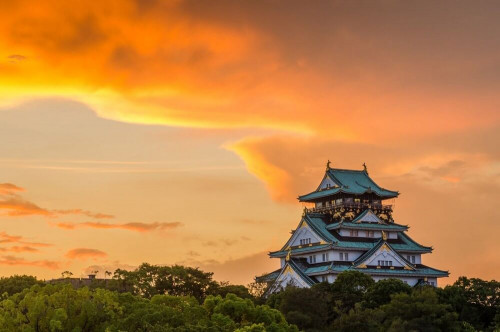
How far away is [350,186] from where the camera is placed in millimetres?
125625

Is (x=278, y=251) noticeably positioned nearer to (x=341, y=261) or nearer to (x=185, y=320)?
(x=341, y=261)

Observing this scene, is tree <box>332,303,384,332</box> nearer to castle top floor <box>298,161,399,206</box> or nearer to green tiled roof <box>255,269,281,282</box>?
green tiled roof <box>255,269,281,282</box>

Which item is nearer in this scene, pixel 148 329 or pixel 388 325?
pixel 148 329

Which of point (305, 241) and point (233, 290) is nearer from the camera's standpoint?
point (233, 290)

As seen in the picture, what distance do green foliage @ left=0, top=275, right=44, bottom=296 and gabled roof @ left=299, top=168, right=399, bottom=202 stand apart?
4832 centimetres

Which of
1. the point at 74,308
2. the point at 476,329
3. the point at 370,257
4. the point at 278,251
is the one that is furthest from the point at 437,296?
the point at 74,308

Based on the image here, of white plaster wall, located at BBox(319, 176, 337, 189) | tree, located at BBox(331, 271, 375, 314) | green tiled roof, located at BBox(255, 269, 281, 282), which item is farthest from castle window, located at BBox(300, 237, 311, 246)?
tree, located at BBox(331, 271, 375, 314)

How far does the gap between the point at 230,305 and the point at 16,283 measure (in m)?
31.2

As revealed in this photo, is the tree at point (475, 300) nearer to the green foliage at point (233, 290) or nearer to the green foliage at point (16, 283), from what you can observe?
the green foliage at point (233, 290)

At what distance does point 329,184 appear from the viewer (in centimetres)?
12681

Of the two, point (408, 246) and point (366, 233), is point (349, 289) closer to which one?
point (366, 233)

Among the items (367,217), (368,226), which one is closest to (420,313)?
(368,226)

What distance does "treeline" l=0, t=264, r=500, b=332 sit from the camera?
60.3 metres

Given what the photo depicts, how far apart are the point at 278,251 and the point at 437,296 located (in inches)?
1425
